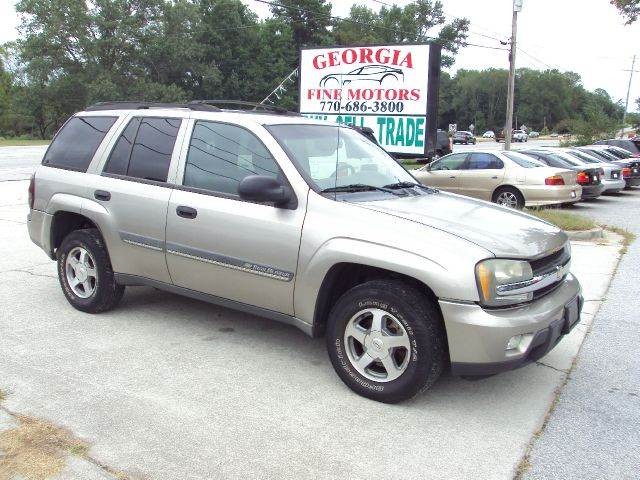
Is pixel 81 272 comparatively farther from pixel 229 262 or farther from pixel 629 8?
pixel 629 8

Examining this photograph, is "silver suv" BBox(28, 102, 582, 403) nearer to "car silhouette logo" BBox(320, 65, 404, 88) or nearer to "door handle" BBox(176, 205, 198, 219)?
"door handle" BBox(176, 205, 198, 219)

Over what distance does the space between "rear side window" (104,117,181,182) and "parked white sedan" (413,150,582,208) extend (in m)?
9.54

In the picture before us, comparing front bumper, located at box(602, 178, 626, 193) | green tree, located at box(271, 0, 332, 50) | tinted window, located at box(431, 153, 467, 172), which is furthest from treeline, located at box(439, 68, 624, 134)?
tinted window, located at box(431, 153, 467, 172)

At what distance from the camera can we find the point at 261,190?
3.92 m

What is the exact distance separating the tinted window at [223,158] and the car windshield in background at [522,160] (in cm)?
1015

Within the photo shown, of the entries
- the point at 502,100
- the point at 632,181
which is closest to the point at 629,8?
the point at 632,181

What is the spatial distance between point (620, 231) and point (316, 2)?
2512 inches

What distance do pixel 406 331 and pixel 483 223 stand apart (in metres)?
0.93

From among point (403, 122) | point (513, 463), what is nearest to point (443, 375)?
point (513, 463)

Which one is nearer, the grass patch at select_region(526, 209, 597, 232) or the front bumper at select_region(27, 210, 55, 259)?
the front bumper at select_region(27, 210, 55, 259)

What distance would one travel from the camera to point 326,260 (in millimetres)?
3875

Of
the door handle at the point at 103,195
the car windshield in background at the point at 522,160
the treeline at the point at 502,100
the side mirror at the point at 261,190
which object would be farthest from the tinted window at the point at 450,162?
the treeline at the point at 502,100

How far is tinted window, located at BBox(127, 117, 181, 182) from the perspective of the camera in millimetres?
4855

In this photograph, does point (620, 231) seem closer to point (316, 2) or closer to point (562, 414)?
point (562, 414)
